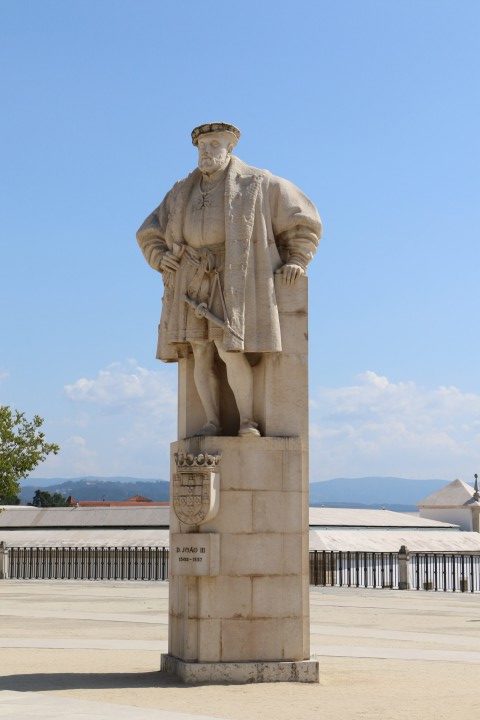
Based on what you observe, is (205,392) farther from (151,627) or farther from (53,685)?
(151,627)

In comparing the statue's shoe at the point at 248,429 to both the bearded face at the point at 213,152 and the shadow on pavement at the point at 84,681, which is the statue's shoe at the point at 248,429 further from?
the bearded face at the point at 213,152

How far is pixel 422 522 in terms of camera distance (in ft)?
160

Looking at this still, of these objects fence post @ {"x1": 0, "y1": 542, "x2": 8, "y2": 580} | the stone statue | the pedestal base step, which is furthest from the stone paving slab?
fence post @ {"x1": 0, "y1": 542, "x2": 8, "y2": 580}

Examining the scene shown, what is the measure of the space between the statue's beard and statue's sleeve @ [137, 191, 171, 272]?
2.29 ft

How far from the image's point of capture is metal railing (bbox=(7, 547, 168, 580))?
3650 cm

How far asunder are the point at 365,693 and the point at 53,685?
3178 mm

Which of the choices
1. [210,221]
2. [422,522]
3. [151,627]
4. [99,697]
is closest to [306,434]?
[210,221]

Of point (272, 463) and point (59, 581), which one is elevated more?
point (272, 463)

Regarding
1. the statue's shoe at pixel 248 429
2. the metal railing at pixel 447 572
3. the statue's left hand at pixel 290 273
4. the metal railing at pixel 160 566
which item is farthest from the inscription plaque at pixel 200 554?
the metal railing at pixel 447 572

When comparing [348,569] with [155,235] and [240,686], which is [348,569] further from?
[240,686]

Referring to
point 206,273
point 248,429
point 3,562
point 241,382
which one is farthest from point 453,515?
point 206,273

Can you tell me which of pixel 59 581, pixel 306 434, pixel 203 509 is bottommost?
pixel 59 581

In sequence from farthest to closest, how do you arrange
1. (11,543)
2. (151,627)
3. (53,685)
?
(11,543) < (151,627) < (53,685)

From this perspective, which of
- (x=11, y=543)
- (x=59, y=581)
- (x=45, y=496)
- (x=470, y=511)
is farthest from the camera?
(x=45, y=496)
